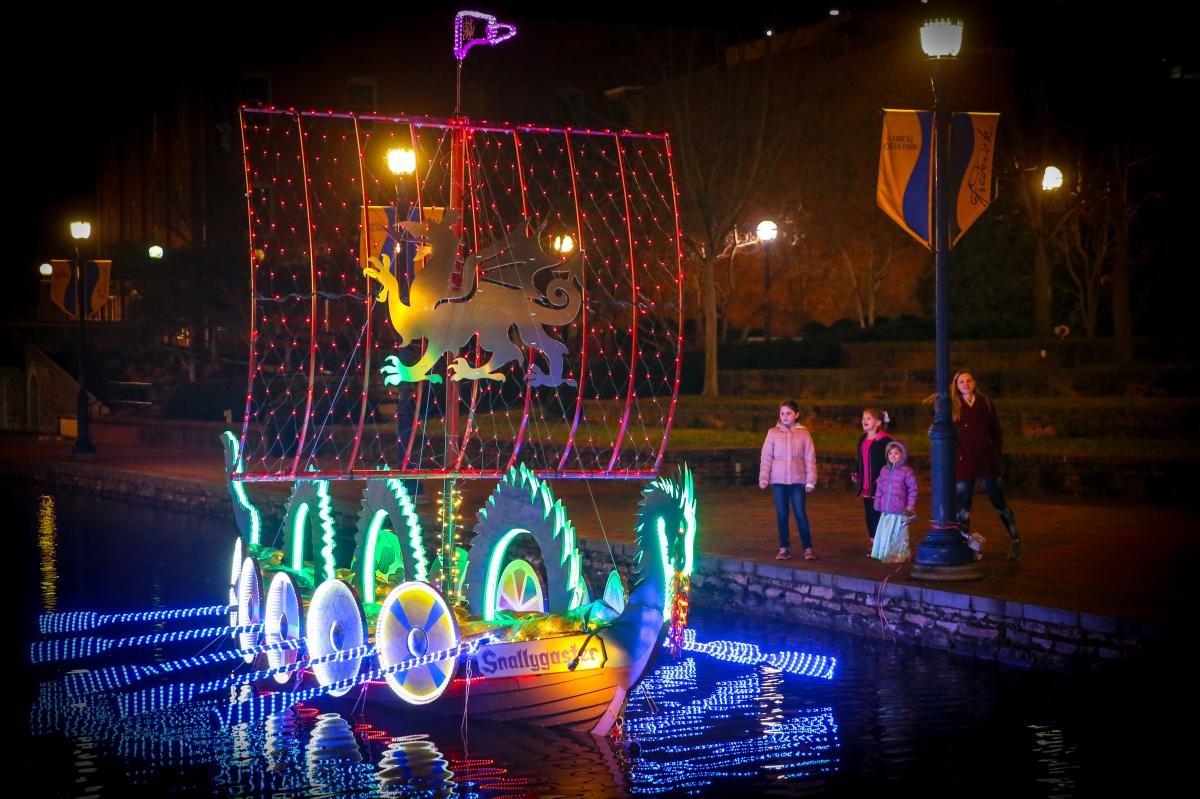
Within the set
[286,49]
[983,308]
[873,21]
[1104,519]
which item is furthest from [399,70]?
[1104,519]

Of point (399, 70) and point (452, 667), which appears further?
point (399, 70)

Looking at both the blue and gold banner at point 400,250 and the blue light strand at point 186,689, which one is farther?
the blue and gold banner at point 400,250

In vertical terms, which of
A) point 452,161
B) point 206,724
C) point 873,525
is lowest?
point 206,724

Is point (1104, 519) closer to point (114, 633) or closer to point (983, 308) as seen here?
point (114, 633)

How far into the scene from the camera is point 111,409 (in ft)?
137

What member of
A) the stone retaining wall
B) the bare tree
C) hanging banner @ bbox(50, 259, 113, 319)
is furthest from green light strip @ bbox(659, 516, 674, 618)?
hanging banner @ bbox(50, 259, 113, 319)

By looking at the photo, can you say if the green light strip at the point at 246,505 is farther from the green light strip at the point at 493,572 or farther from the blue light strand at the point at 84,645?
the green light strip at the point at 493,572

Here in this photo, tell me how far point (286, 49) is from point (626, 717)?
47169 millimetres

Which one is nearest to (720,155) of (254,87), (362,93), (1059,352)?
(1059,352)

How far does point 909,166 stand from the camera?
526 inches

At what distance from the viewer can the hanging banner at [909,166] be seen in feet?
43.8

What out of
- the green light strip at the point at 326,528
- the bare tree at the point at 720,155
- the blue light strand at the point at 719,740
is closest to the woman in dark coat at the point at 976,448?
the blue light strand at the point at 719,740

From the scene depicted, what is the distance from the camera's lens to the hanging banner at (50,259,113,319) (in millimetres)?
33312

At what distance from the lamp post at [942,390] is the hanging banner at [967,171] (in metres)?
0.22
